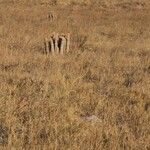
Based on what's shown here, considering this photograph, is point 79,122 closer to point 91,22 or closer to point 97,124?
point 97,124

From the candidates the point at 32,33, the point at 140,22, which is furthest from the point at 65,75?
the point at 140,22

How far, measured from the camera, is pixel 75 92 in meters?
7.50

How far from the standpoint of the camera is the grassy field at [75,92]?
17.7ft

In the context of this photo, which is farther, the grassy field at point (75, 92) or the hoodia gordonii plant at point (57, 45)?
the hoodia gordonii plant at point (57, 45)

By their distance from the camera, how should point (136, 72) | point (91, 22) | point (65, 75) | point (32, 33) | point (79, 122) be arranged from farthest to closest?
1. point (91, 22)
2. point (32, 33)
3. point (136, 72)
4. point (65, 75)
5. point (79, 122)

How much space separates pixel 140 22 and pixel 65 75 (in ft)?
44.1

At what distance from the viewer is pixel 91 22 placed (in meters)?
20.2

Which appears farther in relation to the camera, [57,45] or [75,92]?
[57,45]

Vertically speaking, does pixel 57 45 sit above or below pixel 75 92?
below

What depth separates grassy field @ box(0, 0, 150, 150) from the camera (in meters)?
5.40

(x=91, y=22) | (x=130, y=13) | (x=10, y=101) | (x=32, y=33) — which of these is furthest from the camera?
(x=130, y=13)

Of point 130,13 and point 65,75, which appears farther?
point 130,13

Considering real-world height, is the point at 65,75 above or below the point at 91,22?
above

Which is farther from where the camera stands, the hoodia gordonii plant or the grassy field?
the hoodia gordonii plant
